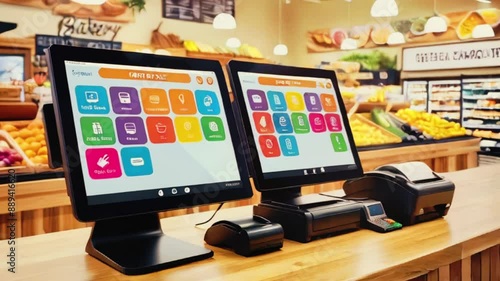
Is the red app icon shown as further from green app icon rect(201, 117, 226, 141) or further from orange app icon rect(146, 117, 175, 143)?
orange app icon rect(146, 117, 175, 143)

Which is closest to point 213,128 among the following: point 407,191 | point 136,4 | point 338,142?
point 338,142

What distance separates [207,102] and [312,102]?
1.20 ft

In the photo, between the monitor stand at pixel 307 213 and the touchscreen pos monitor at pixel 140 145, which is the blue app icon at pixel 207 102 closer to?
the touchscreen pos monitor at pixel 140 145

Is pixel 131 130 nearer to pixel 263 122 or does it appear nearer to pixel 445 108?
pixel 263 122

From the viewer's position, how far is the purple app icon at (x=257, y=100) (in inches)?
51.1

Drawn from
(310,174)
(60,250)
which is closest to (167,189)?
(60,250)

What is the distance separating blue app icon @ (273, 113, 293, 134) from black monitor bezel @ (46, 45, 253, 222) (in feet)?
0.53

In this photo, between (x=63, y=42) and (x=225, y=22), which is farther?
(x=63, y=42)

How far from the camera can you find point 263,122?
1.31 metres

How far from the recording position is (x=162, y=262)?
3.32 ft

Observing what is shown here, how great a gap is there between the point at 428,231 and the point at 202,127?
2.17 feet

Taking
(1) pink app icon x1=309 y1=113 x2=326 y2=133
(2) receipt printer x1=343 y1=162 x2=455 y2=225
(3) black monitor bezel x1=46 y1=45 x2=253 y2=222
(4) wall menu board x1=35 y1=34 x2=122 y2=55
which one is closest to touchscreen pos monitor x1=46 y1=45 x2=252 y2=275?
(3) black monitor bezel x1=46 y1=45 x2=253 y2=222

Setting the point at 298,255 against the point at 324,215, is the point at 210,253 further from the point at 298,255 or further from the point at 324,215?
the point at 324,215

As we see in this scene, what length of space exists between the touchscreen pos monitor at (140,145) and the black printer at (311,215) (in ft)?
0.47
